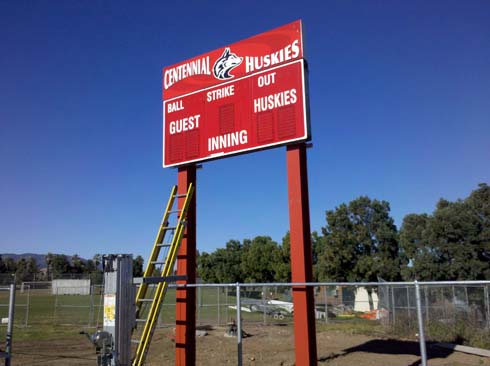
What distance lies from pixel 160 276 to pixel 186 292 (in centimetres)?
114

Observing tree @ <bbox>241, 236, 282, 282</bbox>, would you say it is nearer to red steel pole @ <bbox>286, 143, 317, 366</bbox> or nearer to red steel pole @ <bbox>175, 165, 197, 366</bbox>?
red steel pole @ <bbox>175, 165, 197, 366</bbox>

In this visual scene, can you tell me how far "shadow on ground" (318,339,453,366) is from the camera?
13.1 m

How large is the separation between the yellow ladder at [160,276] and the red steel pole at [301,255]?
242cm

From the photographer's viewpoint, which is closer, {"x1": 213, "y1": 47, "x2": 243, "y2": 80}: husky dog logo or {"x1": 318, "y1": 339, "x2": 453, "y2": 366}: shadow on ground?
{"x1": 213, "y1": 47, "x2": 243, "y2": 80}: husky dog logo

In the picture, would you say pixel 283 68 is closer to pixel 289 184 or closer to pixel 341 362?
pixel 289 184

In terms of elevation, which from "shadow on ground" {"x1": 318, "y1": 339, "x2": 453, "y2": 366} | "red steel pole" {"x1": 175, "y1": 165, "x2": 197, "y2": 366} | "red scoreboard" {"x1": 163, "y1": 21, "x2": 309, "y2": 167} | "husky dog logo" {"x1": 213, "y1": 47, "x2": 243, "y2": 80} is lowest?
"shadow on ground" {"x1": 318, "y1": 339, "x2": 453, "y2": 366}

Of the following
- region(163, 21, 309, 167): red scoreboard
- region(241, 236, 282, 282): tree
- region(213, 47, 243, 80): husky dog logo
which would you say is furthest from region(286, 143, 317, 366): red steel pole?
region(241, 236, 282, 282): tree

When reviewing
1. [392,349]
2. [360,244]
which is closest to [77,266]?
[360,244]

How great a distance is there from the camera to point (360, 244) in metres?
42.6

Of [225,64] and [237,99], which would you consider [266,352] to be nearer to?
[237,99]

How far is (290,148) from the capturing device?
345 inches

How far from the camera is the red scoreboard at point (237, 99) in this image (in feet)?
28.8

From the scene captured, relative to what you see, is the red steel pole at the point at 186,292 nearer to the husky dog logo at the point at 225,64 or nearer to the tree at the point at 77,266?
the husky dog logo at the point at 225,64

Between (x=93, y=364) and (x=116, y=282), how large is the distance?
19.9 ft
